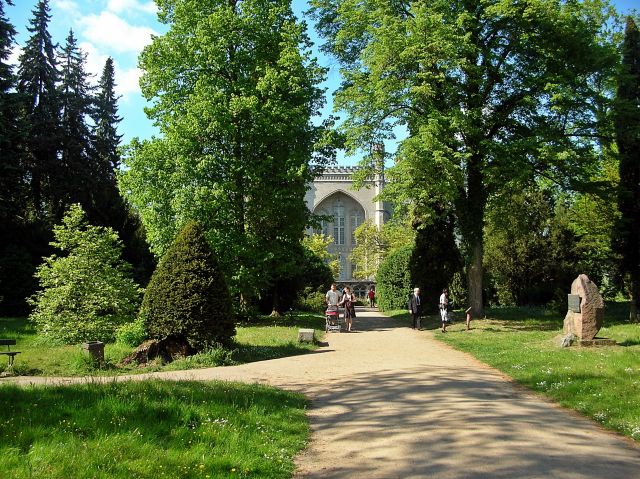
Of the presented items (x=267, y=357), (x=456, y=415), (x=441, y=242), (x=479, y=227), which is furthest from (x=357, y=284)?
(x=456, y=415)

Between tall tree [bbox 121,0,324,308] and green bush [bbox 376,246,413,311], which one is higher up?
tall tree [bbox 121,0,324,308]

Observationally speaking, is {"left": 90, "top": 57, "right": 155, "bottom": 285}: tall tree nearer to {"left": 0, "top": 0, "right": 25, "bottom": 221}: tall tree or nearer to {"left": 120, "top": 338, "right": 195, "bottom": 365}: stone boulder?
{"left": 0, "top": 0, "right": 25, "bottom": 221}: tall tree

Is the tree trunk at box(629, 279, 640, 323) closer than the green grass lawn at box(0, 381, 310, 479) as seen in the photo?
No

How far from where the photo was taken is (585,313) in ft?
45.7

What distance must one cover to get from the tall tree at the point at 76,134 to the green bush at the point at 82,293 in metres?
20.0

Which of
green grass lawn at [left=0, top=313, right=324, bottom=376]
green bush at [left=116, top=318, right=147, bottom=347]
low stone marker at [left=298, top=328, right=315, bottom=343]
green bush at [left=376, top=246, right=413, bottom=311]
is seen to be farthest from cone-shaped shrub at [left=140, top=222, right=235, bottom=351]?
green bush at [left=376, top=246, right=413, bottom=311]

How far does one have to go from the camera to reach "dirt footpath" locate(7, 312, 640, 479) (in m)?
5.32

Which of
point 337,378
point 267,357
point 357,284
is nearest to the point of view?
point 337,378

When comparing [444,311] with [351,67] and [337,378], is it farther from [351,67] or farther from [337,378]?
[351,67]

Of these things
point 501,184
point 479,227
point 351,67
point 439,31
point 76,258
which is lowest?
Answer: point 76,258

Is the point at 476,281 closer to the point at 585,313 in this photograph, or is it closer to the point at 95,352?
the point at 585,313

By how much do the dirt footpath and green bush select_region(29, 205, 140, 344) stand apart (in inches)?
194

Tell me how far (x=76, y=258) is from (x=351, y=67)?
57.9 feet

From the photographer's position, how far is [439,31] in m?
20.0
